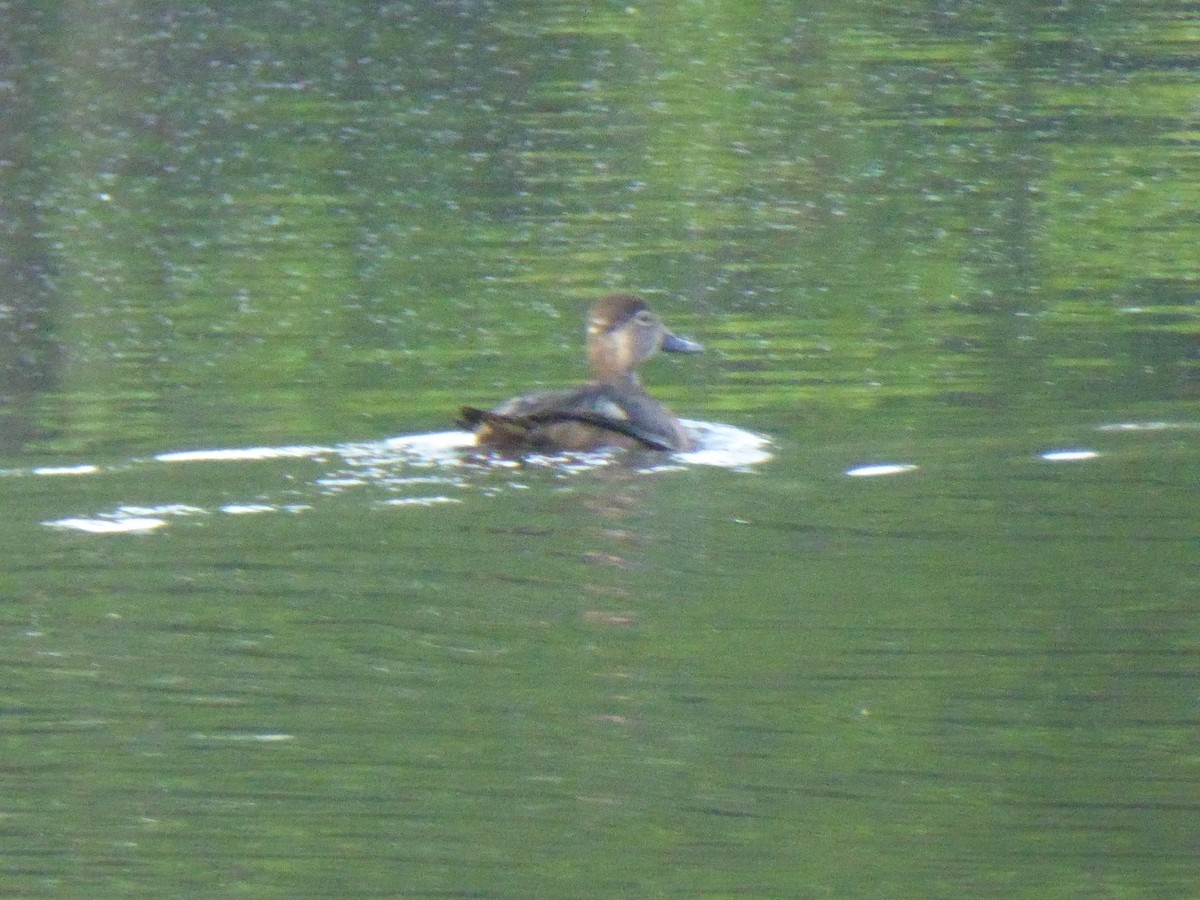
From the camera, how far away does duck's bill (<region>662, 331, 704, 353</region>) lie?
12.7m

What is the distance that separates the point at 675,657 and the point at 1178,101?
1606cm

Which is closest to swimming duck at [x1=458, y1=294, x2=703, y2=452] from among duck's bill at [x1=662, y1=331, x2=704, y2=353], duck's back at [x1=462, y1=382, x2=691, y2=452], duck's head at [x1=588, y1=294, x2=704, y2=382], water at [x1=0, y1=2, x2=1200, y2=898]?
duck's back at [x1=462, y1=382, x2=691, y2=452]

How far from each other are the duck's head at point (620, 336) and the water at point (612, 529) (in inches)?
17.9

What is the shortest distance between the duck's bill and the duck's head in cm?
15

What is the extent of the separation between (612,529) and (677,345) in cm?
334

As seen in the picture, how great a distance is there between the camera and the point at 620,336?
484 inches

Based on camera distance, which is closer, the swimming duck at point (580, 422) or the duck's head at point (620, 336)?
the swimming duck at point (580, 422)

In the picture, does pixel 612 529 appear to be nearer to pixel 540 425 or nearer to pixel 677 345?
pixel 540 425

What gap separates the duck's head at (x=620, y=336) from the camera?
1224 centimetres

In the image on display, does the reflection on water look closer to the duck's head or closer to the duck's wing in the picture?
the duck's wing

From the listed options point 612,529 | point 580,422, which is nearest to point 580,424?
point 580,422

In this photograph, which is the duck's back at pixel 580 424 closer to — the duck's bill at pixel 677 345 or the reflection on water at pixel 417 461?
the reflection on water at pixel 417 461

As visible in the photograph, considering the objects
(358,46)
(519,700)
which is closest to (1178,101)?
(358,46)

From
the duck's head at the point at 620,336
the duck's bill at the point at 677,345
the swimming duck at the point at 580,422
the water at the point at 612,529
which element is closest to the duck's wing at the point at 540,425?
the swimming duck at the point at 580,422
